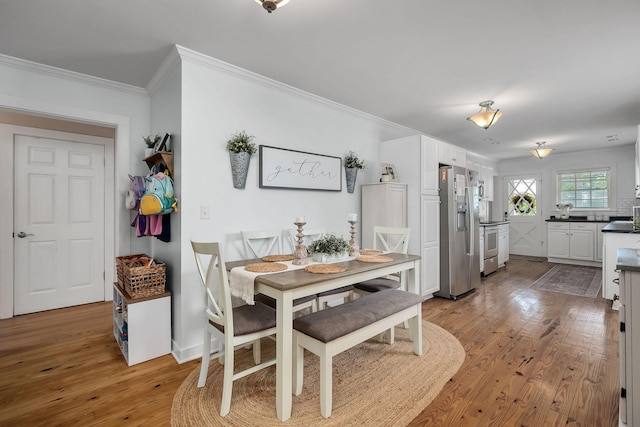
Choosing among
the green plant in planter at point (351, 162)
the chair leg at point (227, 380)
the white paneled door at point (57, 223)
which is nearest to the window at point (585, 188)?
the green plant in planter at point (351, 162)

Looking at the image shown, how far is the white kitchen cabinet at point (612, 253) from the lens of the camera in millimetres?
A: 3576

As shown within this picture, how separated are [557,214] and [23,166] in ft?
31.5

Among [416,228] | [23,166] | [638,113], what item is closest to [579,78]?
[638,113]

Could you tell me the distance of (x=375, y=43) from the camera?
7.73ft

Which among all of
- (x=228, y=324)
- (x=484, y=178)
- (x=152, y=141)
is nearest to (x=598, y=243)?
(x=484, y=178)

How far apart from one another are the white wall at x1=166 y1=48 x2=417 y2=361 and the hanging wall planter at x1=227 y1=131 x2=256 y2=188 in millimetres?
53

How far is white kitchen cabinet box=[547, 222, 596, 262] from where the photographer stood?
6101 millimetres

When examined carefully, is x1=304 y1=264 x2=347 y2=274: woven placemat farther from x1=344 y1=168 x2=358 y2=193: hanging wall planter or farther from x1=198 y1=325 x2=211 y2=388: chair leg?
x1=344 y1=168 x2=358 y2=193: hanging wall planter

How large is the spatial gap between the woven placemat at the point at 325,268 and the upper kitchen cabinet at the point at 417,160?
213 cm

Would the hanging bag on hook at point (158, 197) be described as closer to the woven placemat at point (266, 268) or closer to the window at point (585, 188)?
the woven placemat at point (266, 268)

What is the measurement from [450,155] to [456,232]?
1107mm

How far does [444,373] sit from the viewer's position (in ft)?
7.25

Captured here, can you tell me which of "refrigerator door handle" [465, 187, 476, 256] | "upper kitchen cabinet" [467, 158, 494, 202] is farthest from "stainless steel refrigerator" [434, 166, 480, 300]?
"upper kitchen cabinet" [467, 158, 494, 202]

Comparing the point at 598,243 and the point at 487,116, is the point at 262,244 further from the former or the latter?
the point at 598,243
